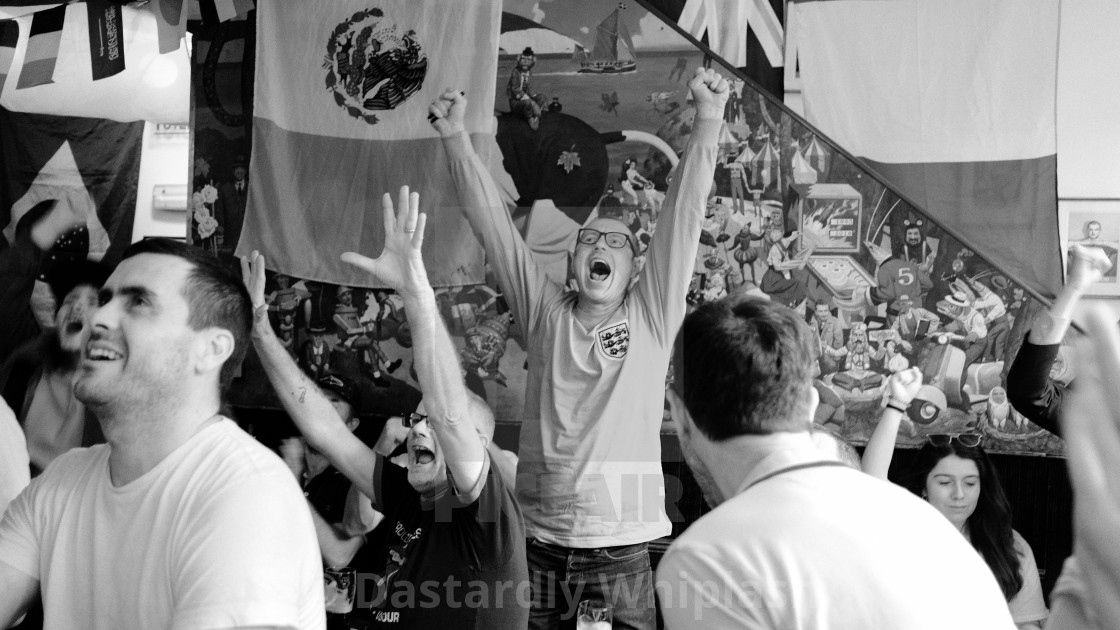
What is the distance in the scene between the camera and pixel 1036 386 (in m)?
2.57

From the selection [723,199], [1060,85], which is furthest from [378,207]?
[1060,85]

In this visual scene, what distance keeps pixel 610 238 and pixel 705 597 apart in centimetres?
180

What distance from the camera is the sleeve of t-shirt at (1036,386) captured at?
8.34 feet

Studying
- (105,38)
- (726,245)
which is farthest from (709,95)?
(105,38)

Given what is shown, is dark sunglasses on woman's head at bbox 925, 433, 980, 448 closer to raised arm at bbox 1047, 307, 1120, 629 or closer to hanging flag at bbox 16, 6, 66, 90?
raised arm at bbox 1047, 307, 1120, 629

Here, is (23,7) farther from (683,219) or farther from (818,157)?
(818,157)

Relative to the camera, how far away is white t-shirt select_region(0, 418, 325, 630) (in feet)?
4.34

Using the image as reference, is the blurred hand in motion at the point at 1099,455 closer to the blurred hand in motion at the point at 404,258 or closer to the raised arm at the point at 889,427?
the blurred hand in motion at the point at 404,258

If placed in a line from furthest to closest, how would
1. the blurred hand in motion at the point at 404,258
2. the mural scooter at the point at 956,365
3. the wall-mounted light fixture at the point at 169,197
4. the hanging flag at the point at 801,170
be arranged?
the wall-mounted light fixture at the point at 169,197
the hanging flag at the point at 801,170
the mural scooter at the point at 956,365
the blurred hand in motion at the point at 404,258

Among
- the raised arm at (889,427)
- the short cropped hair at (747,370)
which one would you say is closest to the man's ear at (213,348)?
the short cropped hair at (747,370)

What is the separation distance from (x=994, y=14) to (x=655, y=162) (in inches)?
44.9

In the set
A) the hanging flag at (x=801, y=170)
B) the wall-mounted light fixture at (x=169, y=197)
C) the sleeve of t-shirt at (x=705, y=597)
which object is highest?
the hanging flag at (x=801, y=170)

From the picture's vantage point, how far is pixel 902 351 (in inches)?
121

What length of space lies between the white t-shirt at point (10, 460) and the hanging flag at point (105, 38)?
92.8 inches
